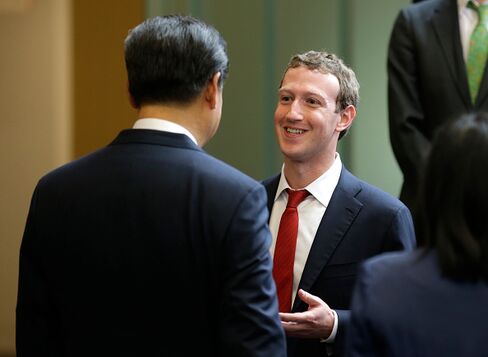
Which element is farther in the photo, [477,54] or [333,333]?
[477,54]

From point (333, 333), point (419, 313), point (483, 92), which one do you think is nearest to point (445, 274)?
point (419, 313)

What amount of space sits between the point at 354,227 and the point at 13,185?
8.21 feet

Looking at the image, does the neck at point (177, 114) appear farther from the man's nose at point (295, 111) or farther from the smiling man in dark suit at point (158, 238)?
the man's nose at point (295, 111)

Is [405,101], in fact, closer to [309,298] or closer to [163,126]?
[309,298]

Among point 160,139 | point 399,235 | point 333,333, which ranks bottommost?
point 333,333

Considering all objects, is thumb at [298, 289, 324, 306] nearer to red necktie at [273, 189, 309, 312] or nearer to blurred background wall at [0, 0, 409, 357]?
red necktie at [273, 189, 309, 312]

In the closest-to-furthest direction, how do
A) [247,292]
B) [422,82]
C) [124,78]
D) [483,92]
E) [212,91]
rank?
[247,292] → [212,91] → [483,92] → [422,82] → [124,78]

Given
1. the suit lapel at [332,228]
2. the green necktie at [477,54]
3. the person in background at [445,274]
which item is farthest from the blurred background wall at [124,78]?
the person in background at [445,274]

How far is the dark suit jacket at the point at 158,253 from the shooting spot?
6.25 feet

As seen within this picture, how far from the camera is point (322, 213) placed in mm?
2709

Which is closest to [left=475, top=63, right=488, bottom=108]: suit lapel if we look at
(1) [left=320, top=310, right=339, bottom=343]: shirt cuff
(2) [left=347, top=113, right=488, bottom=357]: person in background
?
(1) [left=320, top=310, right=339, bottom=343]: shirt cuff

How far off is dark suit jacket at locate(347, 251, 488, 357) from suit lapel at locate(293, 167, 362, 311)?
2.75ft

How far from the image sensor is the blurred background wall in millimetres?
4477

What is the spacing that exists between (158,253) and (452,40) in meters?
2.04
